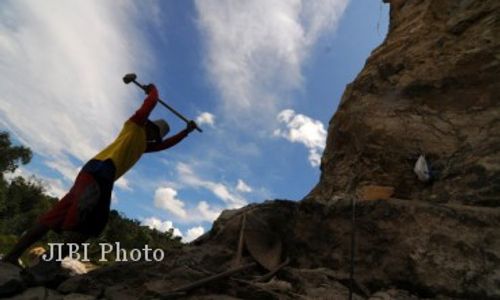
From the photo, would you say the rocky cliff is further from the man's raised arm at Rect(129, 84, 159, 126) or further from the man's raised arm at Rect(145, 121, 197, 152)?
the man's raised arm at Rect(129, 84, 159, 126)

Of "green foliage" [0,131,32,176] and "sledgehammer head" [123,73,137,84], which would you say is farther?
"green foliage" [0,131,32,176]

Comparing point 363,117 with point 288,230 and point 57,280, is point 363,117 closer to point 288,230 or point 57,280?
point 288,230

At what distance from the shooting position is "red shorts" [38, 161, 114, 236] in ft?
15.5

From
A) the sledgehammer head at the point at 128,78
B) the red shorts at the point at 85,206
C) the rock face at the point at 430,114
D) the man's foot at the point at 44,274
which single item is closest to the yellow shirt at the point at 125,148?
the red shorts at the point at 85,206

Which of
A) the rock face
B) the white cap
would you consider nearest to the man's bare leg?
the white cap

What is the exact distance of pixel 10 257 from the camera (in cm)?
477

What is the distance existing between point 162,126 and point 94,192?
136 cm

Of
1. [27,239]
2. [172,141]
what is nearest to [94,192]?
[27,239]

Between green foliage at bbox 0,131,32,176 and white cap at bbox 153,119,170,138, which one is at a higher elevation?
green foliage at bbox 0,131,32,176

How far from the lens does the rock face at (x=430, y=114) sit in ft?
22.3

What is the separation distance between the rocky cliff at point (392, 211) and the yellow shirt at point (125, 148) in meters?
1.23

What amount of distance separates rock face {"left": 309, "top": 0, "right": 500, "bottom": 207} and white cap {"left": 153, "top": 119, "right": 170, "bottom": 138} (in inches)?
136

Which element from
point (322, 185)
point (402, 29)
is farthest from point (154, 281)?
point (402, 29)

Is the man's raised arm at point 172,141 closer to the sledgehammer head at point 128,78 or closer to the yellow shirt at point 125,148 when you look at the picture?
the yellow shirt at point 125,148
